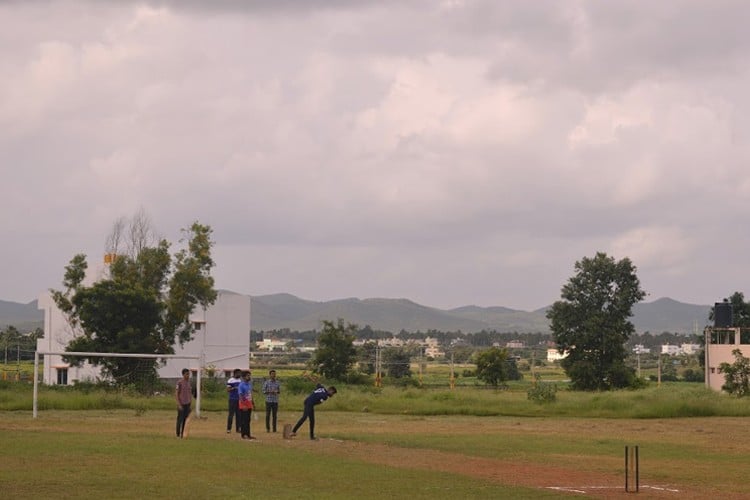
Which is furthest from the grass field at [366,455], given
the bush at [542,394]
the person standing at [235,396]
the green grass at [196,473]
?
the bush at [542,394]

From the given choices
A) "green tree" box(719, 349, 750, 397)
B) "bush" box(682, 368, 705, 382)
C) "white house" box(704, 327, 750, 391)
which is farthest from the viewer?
"bush" box(682, 368, 705, 382)

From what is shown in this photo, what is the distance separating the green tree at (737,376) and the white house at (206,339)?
36.9m

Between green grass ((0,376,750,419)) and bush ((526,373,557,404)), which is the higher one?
bush ((526,373,557,404))

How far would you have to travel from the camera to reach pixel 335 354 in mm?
87000

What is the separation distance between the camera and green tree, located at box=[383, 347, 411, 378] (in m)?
117

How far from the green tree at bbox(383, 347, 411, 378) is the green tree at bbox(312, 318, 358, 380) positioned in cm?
2577

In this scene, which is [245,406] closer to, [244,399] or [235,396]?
[244,399]

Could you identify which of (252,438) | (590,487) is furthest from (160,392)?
(590,487)

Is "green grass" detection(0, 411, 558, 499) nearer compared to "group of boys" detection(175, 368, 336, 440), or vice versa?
"green grass" detection(0, 411, 558, 499)

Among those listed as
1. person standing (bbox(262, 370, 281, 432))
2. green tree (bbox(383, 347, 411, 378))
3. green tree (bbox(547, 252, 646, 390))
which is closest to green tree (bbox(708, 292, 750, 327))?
green tree (bbox(547, 252, 646, 390))

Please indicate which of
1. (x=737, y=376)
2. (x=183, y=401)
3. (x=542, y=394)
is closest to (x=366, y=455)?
(x=183, y=401)

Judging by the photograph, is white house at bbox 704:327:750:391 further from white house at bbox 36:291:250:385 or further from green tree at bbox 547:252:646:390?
white house at bbox 36:291:250:385

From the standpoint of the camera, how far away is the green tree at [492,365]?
95.1m

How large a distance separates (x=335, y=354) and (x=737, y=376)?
30.4 metres
